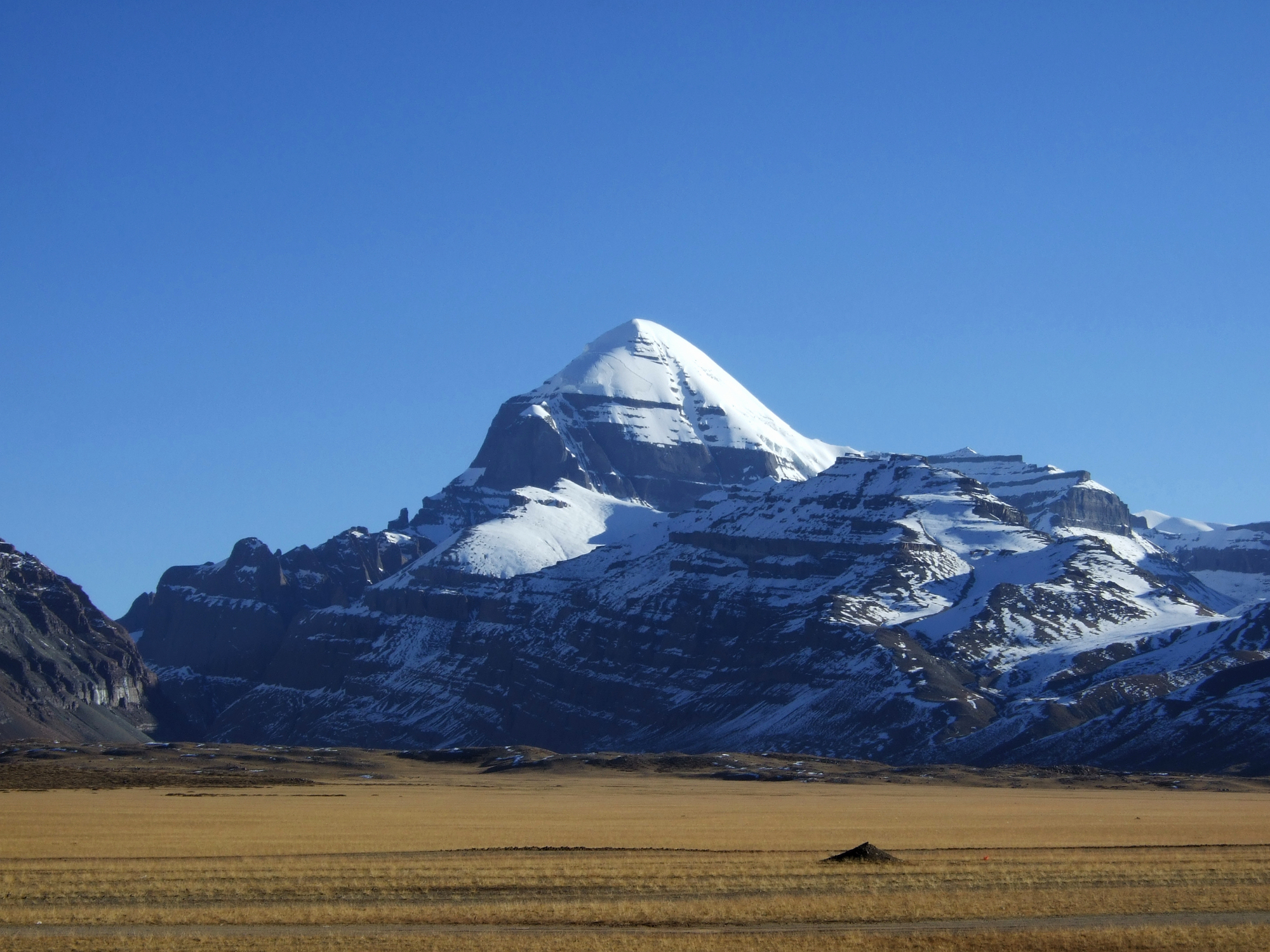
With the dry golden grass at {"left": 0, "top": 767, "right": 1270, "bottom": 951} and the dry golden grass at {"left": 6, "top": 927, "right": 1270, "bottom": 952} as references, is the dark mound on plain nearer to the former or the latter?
the dry golden grass at {"left": 0, "top": 767, "right": 1270, "bottom": 951}

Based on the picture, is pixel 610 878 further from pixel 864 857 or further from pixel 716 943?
pixel 716 943

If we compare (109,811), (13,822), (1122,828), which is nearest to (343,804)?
(109,811)

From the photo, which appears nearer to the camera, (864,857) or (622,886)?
(622,886)

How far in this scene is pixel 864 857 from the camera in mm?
82438

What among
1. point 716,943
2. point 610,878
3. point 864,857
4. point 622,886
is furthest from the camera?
point 864,857

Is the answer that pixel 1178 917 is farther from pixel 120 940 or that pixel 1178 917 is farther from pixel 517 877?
pixel 120 940

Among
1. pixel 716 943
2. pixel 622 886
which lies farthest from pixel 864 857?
pixel 716 943

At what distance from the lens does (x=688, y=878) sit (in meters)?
74.8

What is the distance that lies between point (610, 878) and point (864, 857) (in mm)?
14611

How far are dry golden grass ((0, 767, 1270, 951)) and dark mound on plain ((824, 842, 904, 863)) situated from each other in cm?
146

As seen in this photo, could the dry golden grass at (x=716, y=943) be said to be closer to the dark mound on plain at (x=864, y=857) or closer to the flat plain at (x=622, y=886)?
the flat plain at (x=622, y=886)

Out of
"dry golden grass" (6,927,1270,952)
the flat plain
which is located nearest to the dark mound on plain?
the flat plain

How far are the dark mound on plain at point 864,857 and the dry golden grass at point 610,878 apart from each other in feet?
4.78

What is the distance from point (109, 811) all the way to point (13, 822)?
19.5 m
